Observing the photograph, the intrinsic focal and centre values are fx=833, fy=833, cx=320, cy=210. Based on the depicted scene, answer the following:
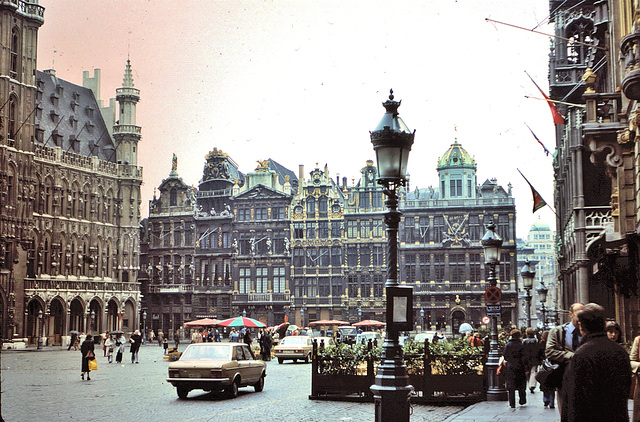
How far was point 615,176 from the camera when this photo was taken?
22.1m

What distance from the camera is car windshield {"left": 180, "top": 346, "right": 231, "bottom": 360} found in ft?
69.9

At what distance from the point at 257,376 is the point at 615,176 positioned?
11.1m

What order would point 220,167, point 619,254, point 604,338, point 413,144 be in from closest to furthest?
point 604,338
point 413,144
point 619,254
point 220,167

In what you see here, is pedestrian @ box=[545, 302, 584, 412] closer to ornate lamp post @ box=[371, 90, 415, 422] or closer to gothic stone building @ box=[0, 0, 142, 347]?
ornate lamp post @ box=[371, 90, 415, 422]

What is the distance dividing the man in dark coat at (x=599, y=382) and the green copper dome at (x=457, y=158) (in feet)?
239

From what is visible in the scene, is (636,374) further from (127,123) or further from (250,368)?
(127,123)

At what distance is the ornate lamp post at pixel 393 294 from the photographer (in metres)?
11.6

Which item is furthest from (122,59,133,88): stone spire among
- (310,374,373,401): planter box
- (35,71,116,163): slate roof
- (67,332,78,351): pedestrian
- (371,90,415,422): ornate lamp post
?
(371,90,415,422): ornate lamp post

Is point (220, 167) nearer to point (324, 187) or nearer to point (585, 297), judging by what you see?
point (324, 187)

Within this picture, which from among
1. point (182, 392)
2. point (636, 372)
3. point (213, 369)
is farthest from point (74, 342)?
point (636, 372)

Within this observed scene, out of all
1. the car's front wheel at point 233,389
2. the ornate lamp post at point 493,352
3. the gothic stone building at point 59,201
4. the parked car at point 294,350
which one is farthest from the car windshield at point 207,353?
the gothic stone building at point 59,201

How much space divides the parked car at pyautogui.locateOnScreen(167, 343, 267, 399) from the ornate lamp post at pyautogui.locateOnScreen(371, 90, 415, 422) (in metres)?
9.18

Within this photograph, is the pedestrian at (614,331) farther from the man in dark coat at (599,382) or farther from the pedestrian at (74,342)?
Answer: the pedestrian at (74,342)

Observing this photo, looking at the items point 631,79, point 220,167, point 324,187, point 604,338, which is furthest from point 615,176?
point 220,167
